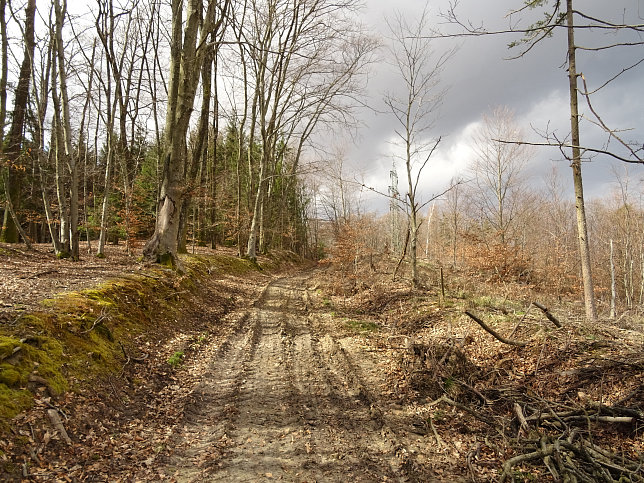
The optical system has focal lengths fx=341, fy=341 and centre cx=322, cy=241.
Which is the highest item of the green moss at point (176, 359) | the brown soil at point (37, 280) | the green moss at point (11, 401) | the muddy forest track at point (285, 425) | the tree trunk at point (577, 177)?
the tree trunk at point (577, 177)

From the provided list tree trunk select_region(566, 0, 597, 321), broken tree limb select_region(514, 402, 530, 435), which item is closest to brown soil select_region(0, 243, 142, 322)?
broken tree limb select_region(514, 402, 530, 435)

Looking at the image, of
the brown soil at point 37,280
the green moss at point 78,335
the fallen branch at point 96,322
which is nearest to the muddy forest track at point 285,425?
the green moss at point 78,335

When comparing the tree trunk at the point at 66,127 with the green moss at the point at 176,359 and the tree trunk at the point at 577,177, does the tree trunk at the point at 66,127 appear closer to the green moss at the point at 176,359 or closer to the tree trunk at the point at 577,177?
the green moss at the point at 176,359

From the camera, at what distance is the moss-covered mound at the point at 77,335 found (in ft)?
11.6

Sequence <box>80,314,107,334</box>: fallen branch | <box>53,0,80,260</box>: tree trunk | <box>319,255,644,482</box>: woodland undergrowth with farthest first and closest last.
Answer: <box>53,0,80,260</box>: tree trunk, <box>80,314,107,334</box>: fallen branch, <box>319,255,644,482</box>: woodland undergrowth

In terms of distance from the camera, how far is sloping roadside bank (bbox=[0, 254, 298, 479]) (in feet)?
10.5

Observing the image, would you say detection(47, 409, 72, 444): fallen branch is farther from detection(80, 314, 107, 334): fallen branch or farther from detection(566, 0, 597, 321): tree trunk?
detection(566, 0, 597, 321): tree trunk

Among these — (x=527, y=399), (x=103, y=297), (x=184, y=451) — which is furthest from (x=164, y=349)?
(x=527, y=399)

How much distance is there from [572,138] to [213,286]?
11.3 meters

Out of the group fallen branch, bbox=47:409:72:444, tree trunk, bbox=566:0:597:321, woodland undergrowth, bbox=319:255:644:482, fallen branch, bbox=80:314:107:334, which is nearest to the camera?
fallen branch, bbox=47:409:72:444

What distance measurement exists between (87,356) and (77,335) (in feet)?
1.36

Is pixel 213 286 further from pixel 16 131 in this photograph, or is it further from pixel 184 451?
pixel 16 131

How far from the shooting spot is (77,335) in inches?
187

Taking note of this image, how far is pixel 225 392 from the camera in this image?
16.4 ft
